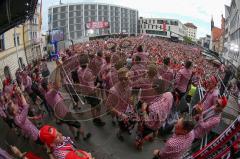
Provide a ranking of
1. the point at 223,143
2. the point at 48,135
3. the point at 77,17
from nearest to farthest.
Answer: the point at 48,135, the point at 223,143, the point at 77,17

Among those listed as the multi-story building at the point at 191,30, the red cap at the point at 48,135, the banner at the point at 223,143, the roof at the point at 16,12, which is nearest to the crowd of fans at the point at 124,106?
the red cap at the point at 48,135

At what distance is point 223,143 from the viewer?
4.11m

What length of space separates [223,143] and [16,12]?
7821mm

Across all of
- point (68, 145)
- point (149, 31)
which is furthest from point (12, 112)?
point (149, 31)

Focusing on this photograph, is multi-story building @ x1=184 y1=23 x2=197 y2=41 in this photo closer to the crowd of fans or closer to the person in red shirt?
the crowd of fans

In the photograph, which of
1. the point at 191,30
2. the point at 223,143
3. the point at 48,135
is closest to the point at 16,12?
the point at 48,135

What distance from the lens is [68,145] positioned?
4.08 metres

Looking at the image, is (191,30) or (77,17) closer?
(77,17)

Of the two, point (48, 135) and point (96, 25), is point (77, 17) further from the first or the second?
point (48, 135)

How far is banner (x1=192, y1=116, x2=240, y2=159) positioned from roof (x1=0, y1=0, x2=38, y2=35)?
6.34 m

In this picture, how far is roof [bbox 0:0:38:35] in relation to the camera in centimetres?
800

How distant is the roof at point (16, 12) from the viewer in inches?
315

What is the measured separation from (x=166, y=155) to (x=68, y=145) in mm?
1690

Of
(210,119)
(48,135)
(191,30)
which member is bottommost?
(191,30)
